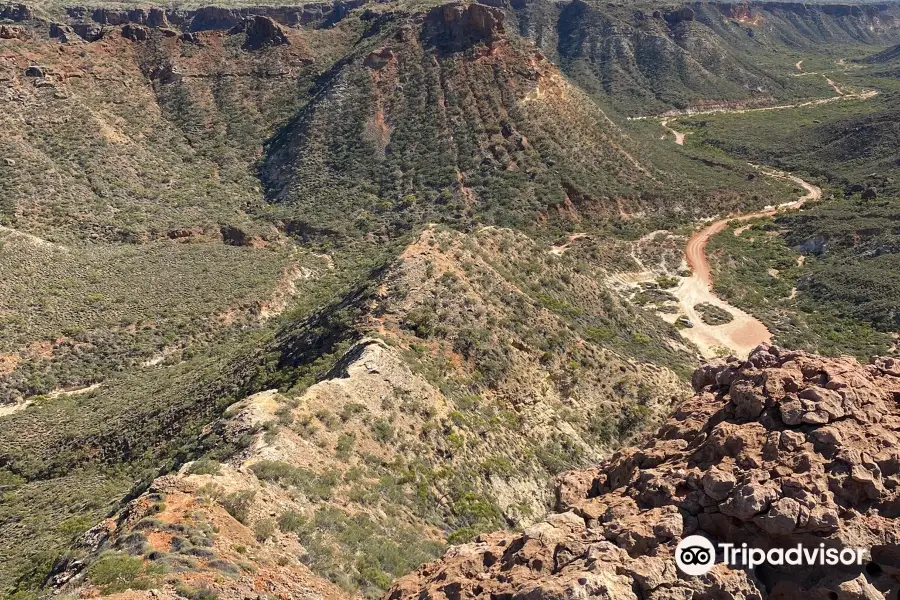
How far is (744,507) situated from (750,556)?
3.16 feet

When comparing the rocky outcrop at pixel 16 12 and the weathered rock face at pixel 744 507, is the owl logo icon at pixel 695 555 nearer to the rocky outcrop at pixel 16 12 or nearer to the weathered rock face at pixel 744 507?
the weathered rock face at pixel 744 507

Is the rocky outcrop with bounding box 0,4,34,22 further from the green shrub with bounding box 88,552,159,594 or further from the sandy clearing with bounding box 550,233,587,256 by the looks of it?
the green shrub with bounding box 88,552,159,594

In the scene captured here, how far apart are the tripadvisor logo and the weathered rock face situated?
0.13m

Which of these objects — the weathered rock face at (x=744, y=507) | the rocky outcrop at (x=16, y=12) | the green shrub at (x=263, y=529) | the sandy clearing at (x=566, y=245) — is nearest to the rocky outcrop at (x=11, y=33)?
the rocky outcrop at (x=16, y=12)

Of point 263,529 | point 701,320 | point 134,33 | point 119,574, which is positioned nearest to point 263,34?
point 134,33

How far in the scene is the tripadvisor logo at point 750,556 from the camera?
36.4 feet

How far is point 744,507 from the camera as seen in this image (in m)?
11.9

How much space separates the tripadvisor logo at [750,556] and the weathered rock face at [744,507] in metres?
0.13

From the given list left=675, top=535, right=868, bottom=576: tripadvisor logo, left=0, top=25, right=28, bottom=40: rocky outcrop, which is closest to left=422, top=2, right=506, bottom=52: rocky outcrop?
left=0, top=25, right=28, bottom=40: rocky outcrop

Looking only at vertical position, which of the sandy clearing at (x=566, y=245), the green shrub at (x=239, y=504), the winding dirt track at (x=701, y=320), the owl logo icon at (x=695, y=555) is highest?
the owl logo icon at (x=695, y=555)

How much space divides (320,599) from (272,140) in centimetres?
8137

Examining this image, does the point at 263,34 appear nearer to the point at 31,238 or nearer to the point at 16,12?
the point at 31,238

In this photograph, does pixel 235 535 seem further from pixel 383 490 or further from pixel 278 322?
pixel 278 322

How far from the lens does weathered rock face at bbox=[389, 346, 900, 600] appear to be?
1123 centimetres
